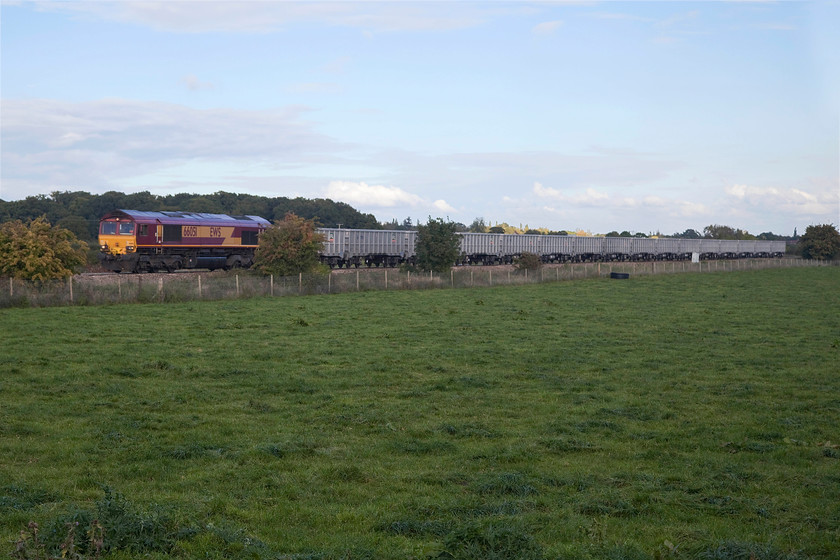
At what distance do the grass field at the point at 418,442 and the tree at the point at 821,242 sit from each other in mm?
76063

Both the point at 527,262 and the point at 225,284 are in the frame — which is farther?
the point at 527,262

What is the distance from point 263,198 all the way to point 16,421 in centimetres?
9907

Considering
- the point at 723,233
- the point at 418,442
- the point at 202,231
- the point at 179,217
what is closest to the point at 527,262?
the point at 202,231

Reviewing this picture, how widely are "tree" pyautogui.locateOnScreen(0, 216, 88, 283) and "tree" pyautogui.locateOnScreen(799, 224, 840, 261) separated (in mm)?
85693

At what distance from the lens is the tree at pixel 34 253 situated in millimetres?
29016

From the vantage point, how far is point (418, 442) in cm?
1055

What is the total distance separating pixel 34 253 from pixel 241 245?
22552 mm

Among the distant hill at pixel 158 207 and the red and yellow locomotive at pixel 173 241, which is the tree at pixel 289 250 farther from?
the distant hill at pixel 158 207

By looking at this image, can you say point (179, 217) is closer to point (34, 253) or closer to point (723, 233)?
point (34, 253)

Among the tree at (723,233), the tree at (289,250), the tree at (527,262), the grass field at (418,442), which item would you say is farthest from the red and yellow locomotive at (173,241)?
the tree at (723,233)

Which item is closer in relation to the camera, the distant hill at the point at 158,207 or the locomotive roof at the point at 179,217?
the locomotive roof at the point at 179,217

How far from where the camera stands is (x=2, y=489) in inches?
316

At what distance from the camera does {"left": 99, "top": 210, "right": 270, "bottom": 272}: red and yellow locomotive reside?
44062mm

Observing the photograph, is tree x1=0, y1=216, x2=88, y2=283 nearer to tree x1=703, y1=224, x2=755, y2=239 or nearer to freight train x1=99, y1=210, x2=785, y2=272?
freight train x1=99, y1=210, x2=785, y2=272
